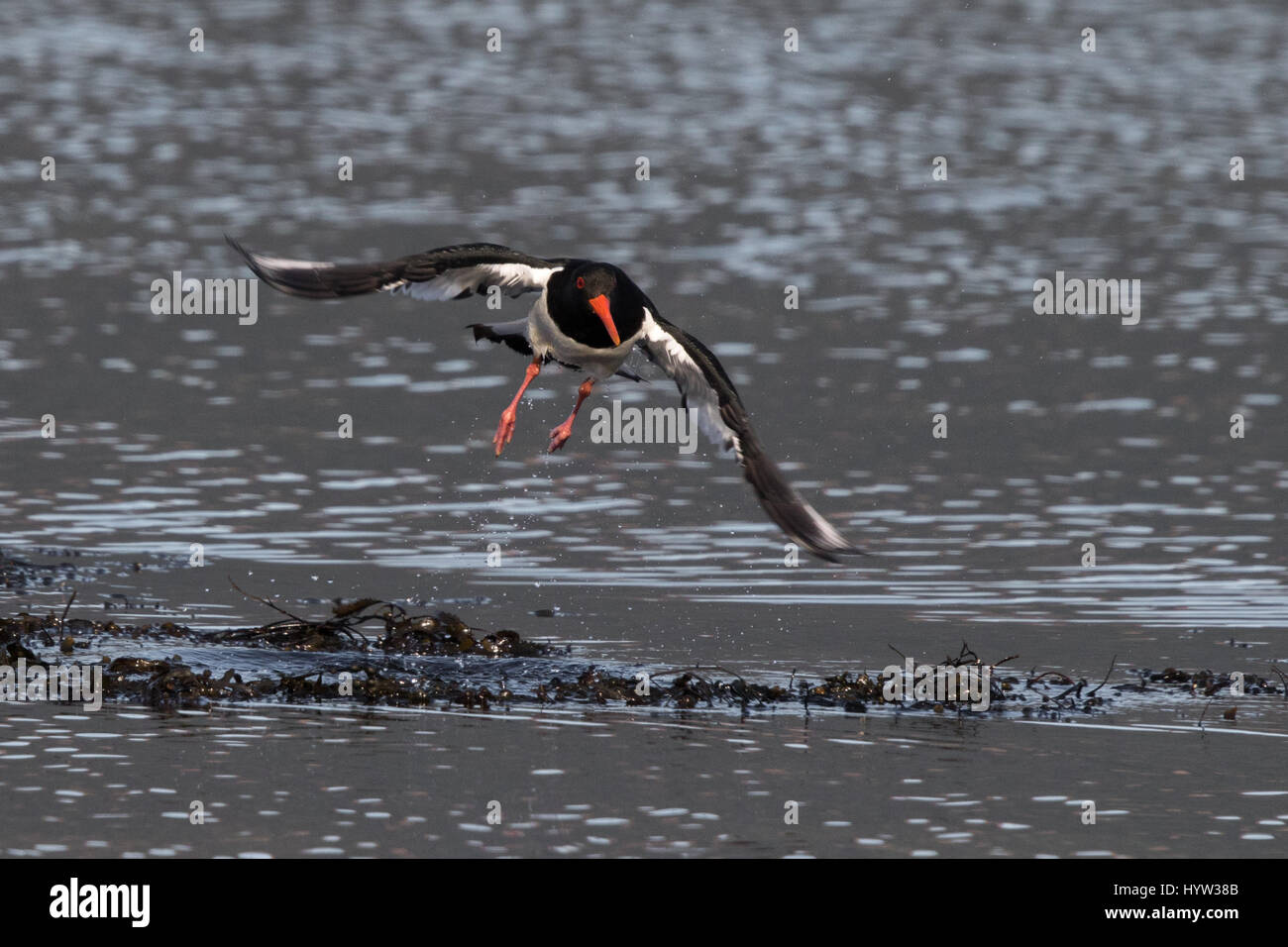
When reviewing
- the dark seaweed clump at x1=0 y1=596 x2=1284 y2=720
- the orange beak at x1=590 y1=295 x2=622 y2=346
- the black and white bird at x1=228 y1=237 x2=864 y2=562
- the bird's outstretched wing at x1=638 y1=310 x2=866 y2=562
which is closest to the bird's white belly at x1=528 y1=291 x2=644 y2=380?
the black and white bird at x1=228 y1=237 x2=864 y2=562

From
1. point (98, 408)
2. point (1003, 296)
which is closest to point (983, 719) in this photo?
point (98, 408)

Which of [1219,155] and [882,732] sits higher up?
[1219,155]

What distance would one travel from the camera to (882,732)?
1235cm

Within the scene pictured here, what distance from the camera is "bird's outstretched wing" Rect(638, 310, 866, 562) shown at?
12.4m

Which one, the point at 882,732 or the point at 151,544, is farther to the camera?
the point at 151,544

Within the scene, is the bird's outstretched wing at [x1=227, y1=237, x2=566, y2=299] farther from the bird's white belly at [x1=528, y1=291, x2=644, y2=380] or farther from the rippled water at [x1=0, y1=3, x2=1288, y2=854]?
the rippled water at [x1=0, y1=3, x2=1288, y2=854]

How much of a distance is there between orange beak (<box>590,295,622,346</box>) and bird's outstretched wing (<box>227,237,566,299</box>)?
53cm

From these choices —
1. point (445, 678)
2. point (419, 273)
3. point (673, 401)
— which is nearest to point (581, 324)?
point (419, 273)

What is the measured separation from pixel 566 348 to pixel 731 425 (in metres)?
1.39

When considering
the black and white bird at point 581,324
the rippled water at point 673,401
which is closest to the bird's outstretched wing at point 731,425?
the black and white bird at point 581,324

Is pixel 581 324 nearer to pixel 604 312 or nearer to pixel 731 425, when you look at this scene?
pixel 604 312

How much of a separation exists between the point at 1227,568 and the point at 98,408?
1186 cm

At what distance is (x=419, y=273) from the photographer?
13.0m
